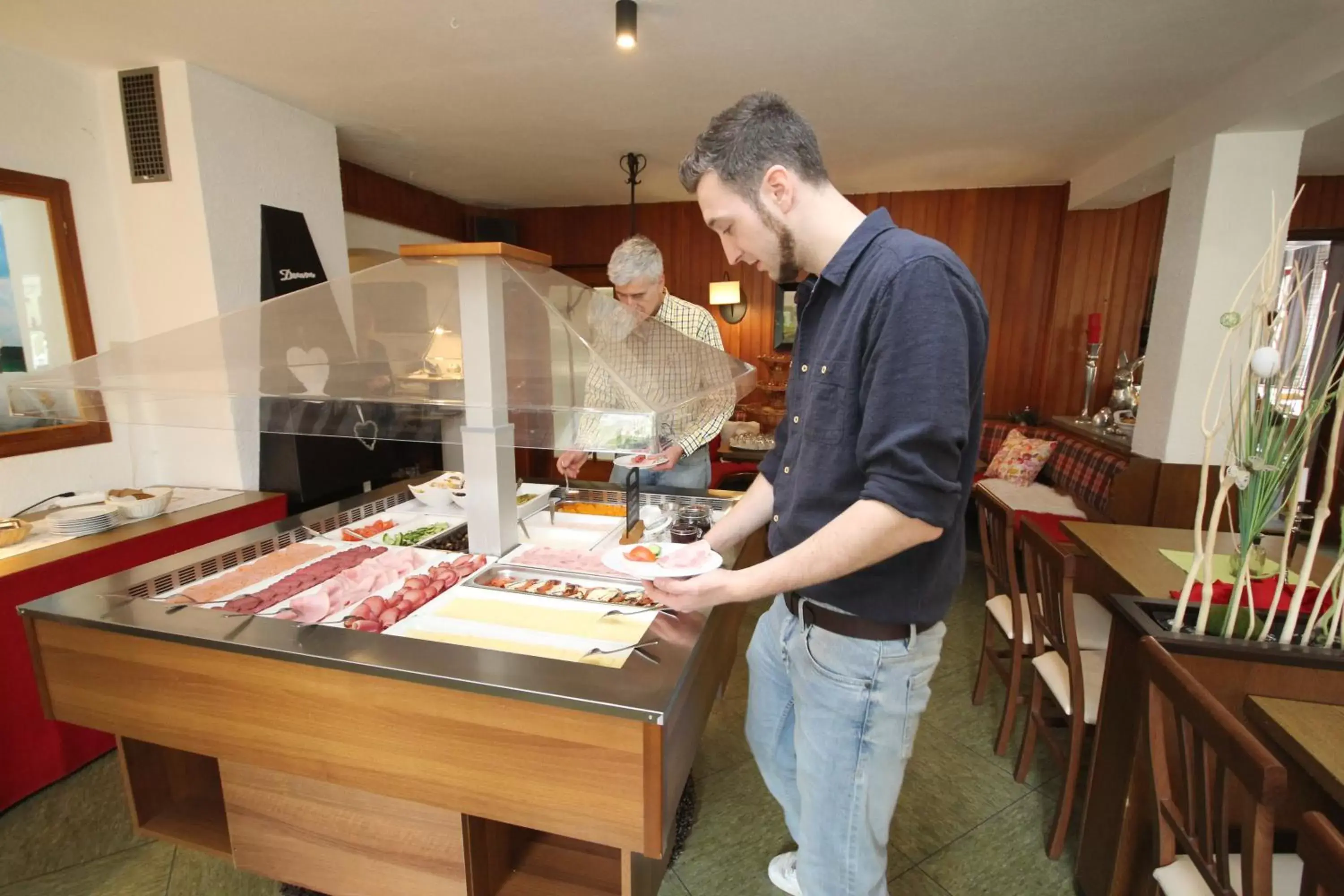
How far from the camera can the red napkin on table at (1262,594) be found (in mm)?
1493

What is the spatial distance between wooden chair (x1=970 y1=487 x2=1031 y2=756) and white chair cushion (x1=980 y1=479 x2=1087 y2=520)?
1.21m

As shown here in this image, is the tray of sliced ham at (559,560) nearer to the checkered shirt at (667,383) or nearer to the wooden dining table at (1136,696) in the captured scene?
the checkered shirt at (667,383)

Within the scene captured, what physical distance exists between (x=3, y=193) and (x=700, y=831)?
11.2 feet

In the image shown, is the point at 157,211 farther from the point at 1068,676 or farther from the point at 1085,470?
the point at 1085,470

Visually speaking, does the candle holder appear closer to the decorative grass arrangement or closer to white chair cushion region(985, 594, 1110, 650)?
white chair cushion region(985, 594, 1110, 650)

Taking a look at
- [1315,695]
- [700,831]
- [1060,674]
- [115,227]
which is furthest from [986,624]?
[115,227]

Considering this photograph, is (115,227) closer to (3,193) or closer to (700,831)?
(3,193)

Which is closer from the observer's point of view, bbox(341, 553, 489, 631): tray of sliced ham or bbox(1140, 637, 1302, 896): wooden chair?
bbox(1140, 637, 1302, 896): wooden chair

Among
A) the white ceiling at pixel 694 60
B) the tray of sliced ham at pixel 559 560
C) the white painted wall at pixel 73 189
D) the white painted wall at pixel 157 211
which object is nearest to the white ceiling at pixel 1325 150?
the white ceiling at pixel 694 60

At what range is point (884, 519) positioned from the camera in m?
0.91

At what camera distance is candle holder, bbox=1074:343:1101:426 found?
4207 mm

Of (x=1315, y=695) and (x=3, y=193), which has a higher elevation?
(x=3, y=193)

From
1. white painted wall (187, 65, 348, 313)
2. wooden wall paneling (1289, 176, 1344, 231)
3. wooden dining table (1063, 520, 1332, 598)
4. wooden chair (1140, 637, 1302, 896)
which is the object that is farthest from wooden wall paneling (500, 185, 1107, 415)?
wooden chair (1140, 637, 1302, 896)

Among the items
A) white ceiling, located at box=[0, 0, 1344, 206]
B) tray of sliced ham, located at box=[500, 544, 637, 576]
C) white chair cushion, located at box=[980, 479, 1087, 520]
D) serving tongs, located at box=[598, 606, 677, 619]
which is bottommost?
white chair cushion, located at box=[980, 479, 1087, 520]
